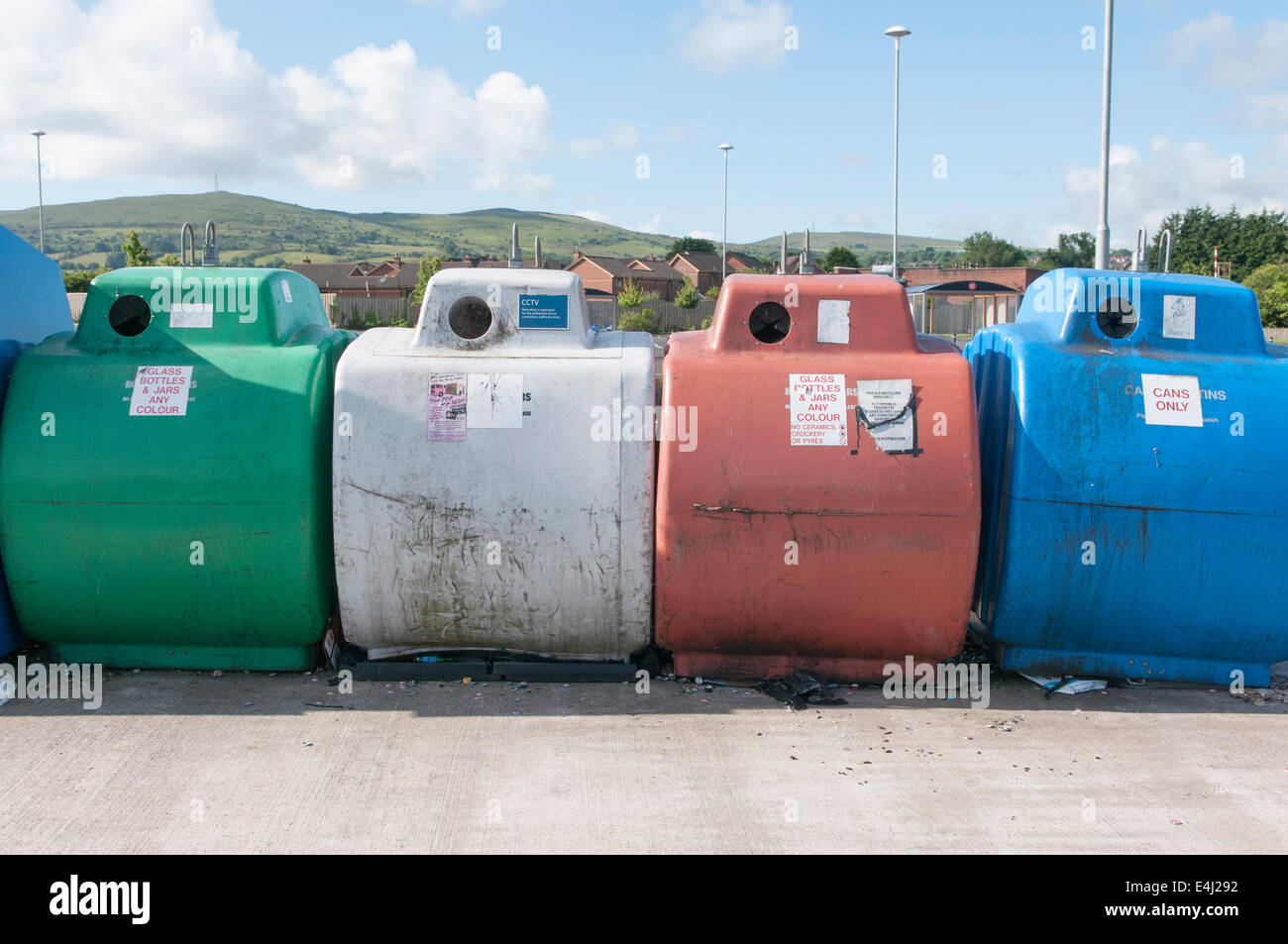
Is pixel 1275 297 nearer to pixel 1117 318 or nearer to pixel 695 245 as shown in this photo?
pixel 1117 318

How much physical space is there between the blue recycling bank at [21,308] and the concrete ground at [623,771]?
0.62 meters

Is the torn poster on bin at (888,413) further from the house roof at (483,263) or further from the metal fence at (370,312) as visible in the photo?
the metal fence at (370,312)

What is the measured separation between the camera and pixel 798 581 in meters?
5.00

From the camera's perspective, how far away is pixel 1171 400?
16.7 feet

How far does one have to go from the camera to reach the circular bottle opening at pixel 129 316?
5.45 metres

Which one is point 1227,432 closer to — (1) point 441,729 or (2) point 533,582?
(2) point 533,582

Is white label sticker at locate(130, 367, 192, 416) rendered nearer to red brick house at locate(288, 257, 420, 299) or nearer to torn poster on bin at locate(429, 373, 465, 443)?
torn poster on bin at locate(429, 373, 465, 443)

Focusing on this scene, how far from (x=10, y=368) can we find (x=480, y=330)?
2444mm

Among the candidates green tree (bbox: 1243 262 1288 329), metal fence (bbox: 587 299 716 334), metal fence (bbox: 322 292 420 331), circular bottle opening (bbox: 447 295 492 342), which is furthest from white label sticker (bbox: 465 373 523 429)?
metal fence (bbox: 587 299 716 334)

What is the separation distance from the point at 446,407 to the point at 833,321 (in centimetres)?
201

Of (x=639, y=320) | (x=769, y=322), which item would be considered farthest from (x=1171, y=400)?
(x=639, y=320)

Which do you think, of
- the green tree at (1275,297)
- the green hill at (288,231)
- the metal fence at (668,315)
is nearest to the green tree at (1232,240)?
the green tree at (1275,297)

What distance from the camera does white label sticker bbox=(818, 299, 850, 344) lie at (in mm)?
5270

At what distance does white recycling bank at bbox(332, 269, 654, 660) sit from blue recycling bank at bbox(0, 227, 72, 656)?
161cm
